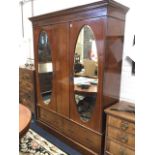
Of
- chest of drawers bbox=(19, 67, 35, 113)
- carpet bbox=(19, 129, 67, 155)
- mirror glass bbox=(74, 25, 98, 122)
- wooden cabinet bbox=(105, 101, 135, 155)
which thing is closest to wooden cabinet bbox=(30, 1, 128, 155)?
mirror glass bbox=(74, 25, 98, 122)

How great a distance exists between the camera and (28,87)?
10.7 feet

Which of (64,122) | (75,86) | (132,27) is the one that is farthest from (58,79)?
(132,27)

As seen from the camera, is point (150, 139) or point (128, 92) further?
point (128, 92)

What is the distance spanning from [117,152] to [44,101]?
151cm

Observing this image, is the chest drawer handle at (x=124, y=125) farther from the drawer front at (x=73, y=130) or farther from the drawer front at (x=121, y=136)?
the drawer front at (x=73, y=130)

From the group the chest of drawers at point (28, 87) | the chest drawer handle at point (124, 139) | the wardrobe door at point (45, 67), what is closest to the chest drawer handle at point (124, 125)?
the chest drawer handle at point (124, 139)

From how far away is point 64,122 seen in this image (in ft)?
8.20

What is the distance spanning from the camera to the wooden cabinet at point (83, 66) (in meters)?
1.82

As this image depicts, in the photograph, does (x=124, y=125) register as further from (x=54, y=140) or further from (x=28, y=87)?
(x=28, y=87)

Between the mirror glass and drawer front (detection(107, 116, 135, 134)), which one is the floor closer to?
the mirror glass

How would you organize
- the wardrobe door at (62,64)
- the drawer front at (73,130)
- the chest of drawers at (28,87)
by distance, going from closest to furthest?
the drawer front at (73,130), the wardrobe door at (62,64), the chest of drawers at (28,87)

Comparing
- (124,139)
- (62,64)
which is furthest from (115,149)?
(62,64)

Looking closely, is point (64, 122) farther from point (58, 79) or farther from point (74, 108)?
point (58, 79)

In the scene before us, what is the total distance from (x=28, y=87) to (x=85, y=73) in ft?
5.37
